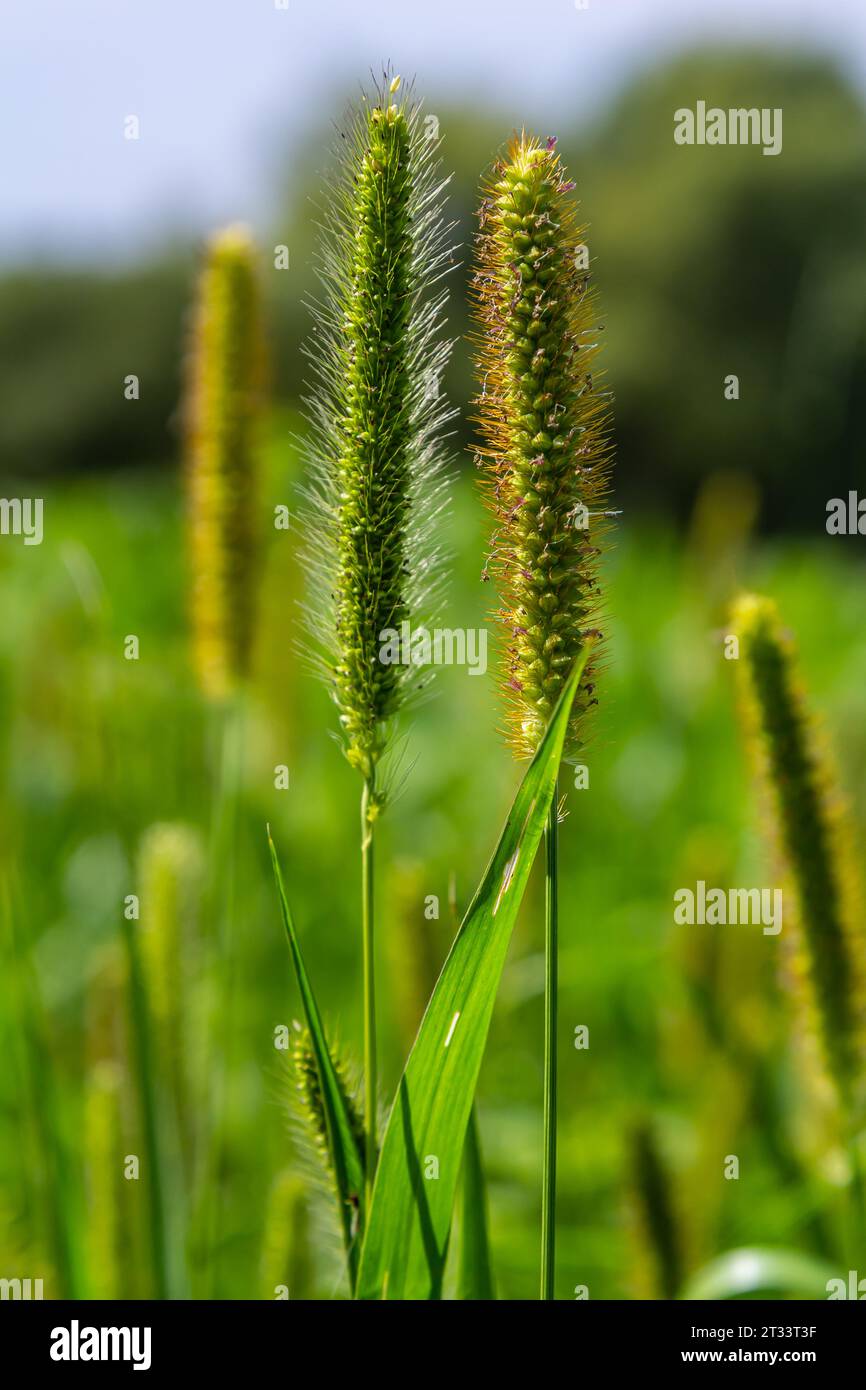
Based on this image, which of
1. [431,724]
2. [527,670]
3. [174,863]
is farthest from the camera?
[431,724]

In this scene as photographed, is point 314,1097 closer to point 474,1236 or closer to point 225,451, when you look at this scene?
point 474,1236

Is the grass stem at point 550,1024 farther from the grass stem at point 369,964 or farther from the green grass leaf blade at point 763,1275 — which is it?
the green grass leaf blade at point 763,1275

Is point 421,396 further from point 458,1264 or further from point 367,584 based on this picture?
point 458,1264

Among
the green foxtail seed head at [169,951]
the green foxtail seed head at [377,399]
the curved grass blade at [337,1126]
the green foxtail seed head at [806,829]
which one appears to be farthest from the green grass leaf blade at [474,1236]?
the green foxtail seed head at [169,951]

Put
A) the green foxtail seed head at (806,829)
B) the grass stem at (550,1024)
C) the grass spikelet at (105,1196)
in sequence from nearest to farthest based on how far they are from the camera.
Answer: the grass stem at (550,1024) < the green foxtail seed head at (806,829) < the grass spikelet at (105,1196)

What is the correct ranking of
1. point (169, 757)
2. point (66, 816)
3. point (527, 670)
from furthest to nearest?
point (66, 816), point (169, 757), point (527, 670)

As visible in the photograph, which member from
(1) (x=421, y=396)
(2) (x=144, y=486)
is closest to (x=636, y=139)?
(2) (x=144, y=486)
